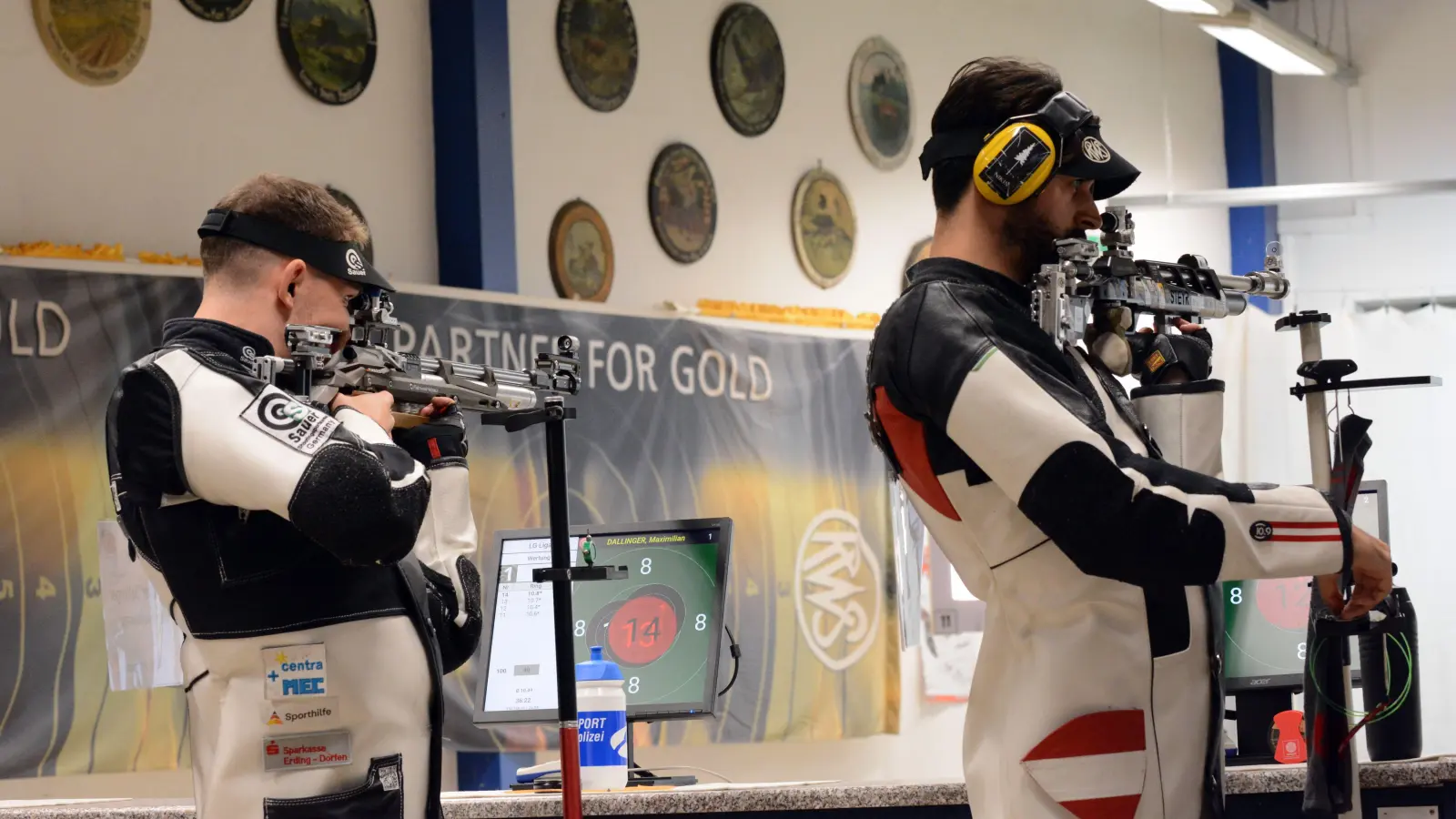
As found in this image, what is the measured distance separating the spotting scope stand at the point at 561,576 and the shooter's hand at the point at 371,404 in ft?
0.73

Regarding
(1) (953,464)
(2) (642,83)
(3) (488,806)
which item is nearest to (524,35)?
(2) (642,83)

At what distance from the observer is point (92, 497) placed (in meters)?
3.88

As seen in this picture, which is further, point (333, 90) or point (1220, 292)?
point (333, 90)

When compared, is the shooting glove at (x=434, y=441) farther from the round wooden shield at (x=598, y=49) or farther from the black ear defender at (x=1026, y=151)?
the round wooden shield at (x=598, y=49)

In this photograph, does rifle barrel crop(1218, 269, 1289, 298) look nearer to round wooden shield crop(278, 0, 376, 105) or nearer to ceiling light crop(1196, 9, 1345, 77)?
round wooden shield crop(278, 0, 376, 105)

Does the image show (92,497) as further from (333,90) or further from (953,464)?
(953,464)

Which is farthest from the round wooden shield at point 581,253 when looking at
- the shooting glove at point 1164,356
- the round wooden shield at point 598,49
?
the shooting glove at point 1164,356

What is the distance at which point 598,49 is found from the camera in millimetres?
5402

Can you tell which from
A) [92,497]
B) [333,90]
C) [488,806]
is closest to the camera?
[488,806]

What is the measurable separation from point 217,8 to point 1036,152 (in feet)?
10.5

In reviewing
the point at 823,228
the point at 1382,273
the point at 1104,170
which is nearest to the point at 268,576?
the point at 1104,170

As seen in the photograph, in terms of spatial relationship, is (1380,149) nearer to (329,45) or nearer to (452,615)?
(329,45)

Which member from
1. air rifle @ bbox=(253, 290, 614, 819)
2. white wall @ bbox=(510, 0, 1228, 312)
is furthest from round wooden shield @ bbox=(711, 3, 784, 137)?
air rifle @ bbox=(253, 290, 614, 819)

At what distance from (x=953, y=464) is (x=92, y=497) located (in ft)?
9.08
